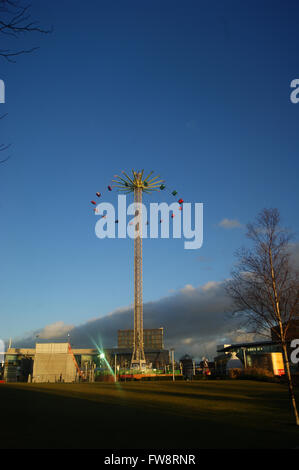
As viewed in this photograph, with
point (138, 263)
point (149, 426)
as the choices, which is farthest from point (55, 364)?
point (149, 426)

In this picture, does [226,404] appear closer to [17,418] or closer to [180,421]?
[180,421]

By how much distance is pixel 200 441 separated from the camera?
10141 mm

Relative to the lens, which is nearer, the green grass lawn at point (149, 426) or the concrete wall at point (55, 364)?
the green grass lawn at point (149, 426)

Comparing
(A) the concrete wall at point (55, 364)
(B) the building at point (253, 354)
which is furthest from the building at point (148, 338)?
(A) the concrete wall at point (55, 364)

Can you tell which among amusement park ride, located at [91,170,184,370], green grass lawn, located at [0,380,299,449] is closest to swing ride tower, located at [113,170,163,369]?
amusement park ride, located at [91,170,184,370]

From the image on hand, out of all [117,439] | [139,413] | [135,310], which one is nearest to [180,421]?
[139,413]

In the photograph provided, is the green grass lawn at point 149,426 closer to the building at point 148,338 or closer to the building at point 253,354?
the building at point 253,354

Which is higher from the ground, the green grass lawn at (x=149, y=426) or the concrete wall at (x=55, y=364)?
the concrete wall at (x=55, y=364)

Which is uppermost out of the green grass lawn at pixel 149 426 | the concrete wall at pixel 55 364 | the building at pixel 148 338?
the building at pixel 148 338

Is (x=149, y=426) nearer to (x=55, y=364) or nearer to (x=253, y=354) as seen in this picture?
(x=253, y=354)

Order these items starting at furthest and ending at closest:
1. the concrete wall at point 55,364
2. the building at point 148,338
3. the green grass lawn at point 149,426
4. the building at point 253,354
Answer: the building at point 148,338, the concrete wall at point 55,364, the building at point 253,354, the green grass lawn at point 149,426

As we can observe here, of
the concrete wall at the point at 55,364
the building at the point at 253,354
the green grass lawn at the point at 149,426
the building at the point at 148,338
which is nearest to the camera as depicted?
the green grass lawn at the point at 149,426
